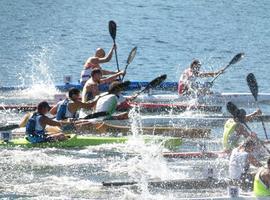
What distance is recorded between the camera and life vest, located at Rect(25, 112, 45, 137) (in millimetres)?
25125

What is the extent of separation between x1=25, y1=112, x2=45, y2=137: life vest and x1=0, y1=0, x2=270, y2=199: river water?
16.5 inches

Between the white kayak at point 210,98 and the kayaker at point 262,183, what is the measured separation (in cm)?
1165

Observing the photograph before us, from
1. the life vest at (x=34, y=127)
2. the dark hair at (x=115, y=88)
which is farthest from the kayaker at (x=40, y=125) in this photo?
the dark hair at (x=115, y=88)

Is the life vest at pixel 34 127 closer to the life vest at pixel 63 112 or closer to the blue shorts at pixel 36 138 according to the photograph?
the blue shorts at pixel 36 138

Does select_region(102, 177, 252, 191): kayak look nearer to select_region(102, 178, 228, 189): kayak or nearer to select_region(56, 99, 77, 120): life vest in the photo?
select_region(102, 178, 228, 189): kayak

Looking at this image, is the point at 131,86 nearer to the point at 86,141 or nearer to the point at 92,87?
the point at 92,87

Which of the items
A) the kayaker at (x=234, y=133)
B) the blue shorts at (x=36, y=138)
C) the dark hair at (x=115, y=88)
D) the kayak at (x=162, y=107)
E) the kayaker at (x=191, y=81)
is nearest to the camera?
the kayaker at (x=234, y=133)

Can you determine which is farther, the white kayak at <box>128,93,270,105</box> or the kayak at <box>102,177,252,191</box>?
the white kayak at <box>128,93,270,105</box>

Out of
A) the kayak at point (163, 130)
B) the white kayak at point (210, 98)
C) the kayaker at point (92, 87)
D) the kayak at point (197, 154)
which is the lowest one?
the kayak at point (197, 154)

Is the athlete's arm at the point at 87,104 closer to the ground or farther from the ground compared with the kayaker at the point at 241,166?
farther from the ground

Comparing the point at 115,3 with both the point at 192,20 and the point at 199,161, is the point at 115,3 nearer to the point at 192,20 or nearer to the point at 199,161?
the point at 192,20

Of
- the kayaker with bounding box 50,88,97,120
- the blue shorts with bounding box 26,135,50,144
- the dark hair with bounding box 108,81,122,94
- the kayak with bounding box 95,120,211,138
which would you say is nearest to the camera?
the blue shorts with bounding box 26,135,50,144

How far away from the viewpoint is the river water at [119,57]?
74.5 ft

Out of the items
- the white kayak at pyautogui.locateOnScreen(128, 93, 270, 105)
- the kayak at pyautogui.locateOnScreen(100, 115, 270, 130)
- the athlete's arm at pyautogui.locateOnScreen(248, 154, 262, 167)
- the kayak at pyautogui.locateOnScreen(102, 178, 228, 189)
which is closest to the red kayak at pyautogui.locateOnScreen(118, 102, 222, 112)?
the white kayak at pyautogui.locateOnScreen(128, 93, 270, 105)
